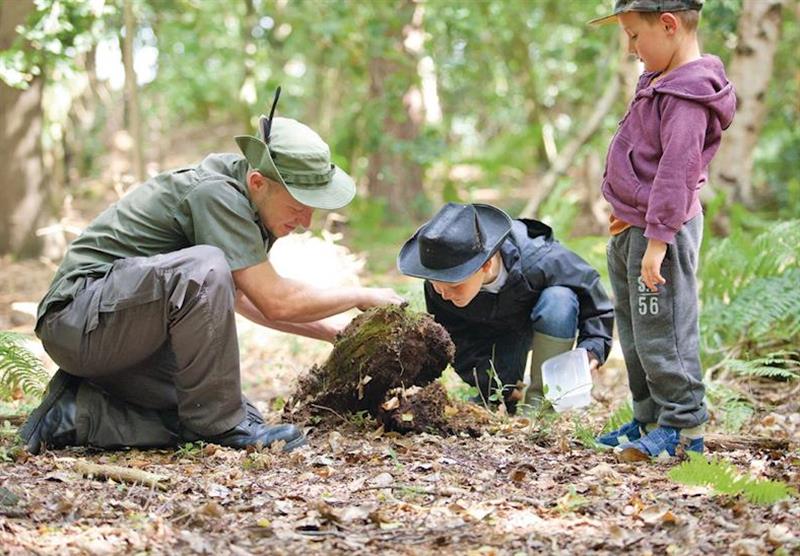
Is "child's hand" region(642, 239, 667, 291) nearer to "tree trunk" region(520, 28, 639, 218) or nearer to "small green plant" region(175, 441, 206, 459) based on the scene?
"small green plant" region(175, 441, 206, 459)

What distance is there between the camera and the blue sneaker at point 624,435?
404 centimetres

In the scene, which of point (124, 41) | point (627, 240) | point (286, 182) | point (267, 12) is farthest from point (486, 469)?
point (267, 12)

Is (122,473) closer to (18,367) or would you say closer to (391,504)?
(391,504)

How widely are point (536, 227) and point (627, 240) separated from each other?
1063 mm

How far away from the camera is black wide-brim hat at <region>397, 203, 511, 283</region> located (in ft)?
13.5

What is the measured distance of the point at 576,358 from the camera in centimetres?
430

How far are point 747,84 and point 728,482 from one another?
21.2 feet

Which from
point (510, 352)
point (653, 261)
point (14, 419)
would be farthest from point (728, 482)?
point (14, 419)

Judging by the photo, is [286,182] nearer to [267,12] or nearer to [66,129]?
[267,12]

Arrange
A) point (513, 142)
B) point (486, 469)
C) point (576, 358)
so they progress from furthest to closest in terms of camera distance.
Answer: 1. point (513, 142)
2. point (576, 358)
3. point (486, 469)

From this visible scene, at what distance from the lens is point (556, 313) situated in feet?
14.5

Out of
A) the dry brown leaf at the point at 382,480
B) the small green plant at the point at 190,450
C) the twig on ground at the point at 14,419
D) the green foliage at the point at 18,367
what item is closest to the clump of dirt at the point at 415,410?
the dry brown leaf at the point at 382,480

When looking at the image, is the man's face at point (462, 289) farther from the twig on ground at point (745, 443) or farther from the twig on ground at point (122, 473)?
the twig on ground at point (122, 473)

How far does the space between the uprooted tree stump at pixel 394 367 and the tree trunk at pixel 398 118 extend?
6689 millimetres
